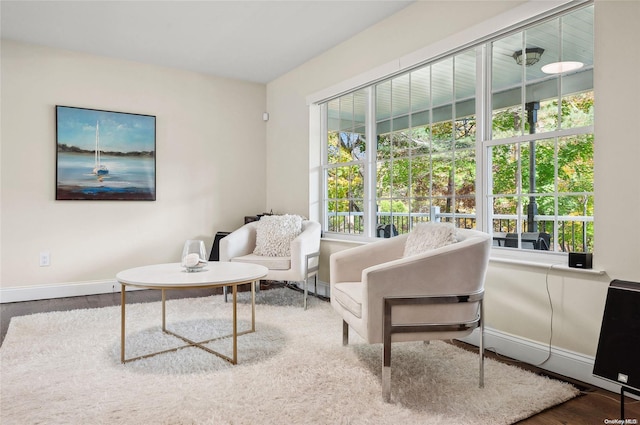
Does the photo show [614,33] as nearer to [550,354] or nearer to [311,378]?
[550,354]

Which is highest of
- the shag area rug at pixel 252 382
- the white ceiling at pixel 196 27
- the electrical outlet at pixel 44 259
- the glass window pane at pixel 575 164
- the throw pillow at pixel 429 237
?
the white ceiling at pixel 196 27

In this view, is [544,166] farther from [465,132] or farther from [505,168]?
[465,132]

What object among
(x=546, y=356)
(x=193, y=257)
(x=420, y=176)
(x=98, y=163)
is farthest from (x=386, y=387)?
(x=98, y=163)

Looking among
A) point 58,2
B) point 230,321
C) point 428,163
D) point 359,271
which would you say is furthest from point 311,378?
point 58,2

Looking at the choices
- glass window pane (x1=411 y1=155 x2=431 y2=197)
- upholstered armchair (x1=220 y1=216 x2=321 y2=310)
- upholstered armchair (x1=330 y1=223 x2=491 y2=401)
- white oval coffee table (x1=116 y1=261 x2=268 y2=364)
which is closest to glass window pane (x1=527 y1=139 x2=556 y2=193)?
upholstered armchair (x1=330 y1=223 x2=491 y2=401)

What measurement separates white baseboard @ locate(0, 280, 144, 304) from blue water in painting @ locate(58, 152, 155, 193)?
100 cm

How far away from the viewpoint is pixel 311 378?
2.10 metres

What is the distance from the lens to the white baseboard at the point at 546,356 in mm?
2096

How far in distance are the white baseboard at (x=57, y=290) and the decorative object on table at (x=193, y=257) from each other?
2.27m

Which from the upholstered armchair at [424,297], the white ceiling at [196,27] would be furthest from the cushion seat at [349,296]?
the white ceiling at [196,27]

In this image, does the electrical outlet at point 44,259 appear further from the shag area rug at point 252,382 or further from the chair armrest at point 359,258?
the chair armrest at point 359,258

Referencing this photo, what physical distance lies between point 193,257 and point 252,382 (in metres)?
0.90

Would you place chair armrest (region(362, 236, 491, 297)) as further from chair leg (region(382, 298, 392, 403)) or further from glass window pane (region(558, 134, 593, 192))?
glass window pane (region(558, 134, 593, 192))

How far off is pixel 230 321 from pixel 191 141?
8.47ft
